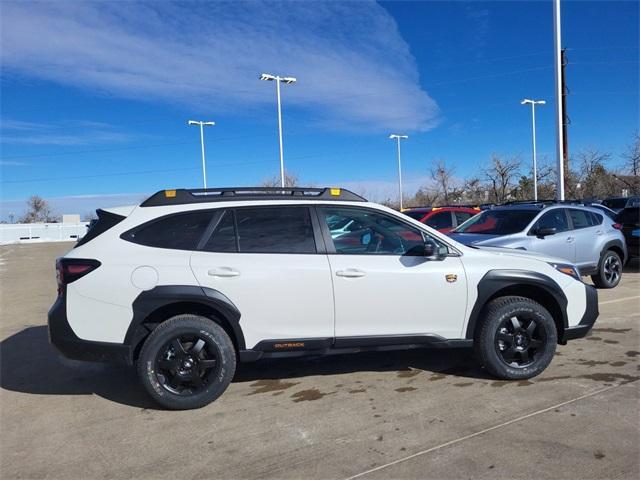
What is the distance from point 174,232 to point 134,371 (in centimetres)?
190

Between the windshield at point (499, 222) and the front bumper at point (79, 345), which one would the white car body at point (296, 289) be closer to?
the front bumper at point (79, 345)

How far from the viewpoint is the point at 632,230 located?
11711 mm

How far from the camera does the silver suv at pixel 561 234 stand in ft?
28.3

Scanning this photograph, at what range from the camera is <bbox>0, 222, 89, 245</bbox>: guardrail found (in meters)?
42.9

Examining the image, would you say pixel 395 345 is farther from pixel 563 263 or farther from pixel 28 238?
pixel 28 238

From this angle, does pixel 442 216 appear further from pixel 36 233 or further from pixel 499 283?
pixel 36 233

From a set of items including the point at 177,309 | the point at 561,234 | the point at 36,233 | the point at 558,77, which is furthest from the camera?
the point at 36,233

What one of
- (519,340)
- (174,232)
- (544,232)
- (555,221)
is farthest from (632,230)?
(174,232)

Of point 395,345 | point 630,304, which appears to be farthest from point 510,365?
point 630,304

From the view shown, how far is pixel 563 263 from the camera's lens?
502 centimetres

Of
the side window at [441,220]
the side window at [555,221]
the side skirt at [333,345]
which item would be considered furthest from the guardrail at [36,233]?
the side skirt at [333,345]

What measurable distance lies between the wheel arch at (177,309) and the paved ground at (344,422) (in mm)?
651

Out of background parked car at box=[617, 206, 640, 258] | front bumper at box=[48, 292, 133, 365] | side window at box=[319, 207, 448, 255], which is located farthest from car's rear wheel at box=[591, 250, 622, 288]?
front bumper at box=[48, 292, 133, 365]

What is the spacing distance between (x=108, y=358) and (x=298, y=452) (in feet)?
5.70
